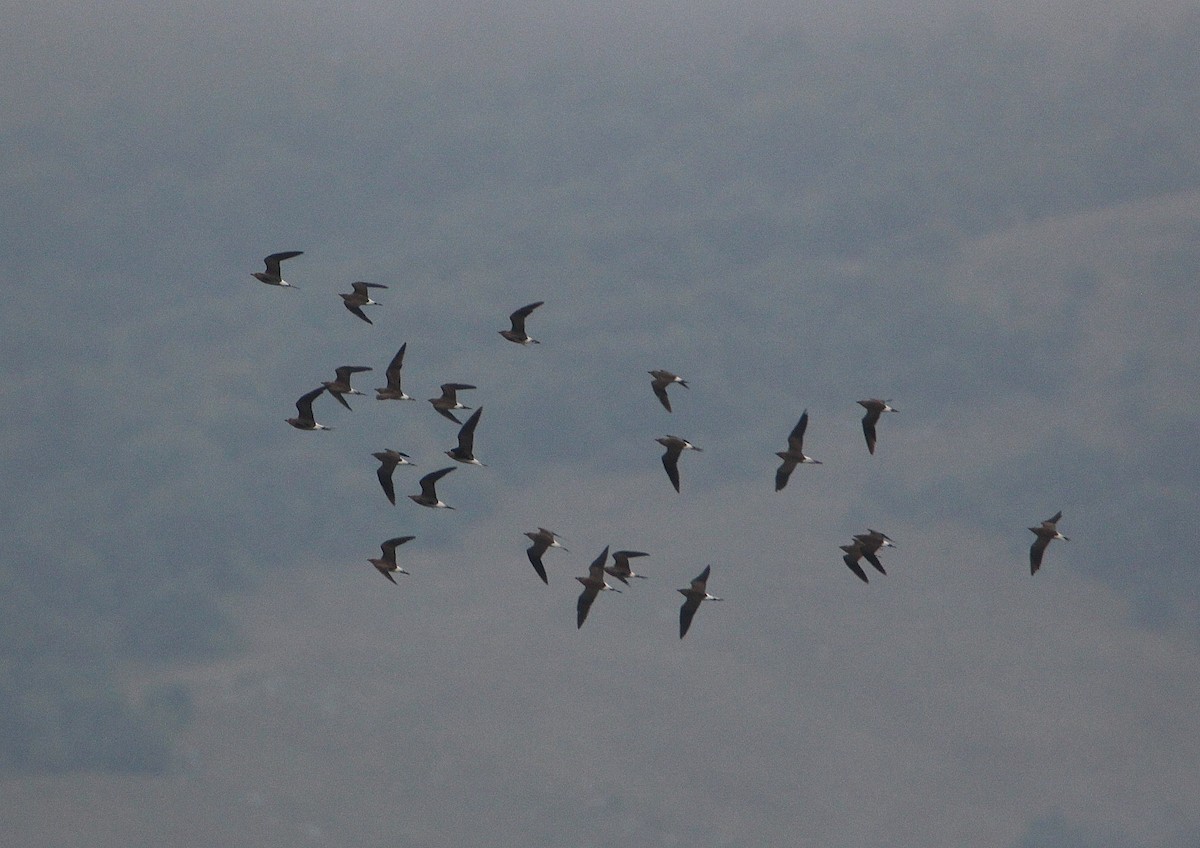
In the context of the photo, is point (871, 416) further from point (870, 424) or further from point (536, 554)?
point (536, 554)

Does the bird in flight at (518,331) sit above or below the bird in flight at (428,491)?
above

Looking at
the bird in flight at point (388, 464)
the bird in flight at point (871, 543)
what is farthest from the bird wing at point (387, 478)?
the bird in flight at point (871, 543)

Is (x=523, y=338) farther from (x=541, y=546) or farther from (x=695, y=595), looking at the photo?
(x=695, y=595)

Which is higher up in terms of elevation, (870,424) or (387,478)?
(870,424)

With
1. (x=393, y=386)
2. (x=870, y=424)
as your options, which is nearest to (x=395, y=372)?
(x=393, y=386)

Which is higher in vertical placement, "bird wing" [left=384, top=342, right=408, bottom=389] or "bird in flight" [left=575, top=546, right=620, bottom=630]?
"bird wing" [left=384, top=342, right=408, bottom=389]

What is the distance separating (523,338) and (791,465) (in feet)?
44.4

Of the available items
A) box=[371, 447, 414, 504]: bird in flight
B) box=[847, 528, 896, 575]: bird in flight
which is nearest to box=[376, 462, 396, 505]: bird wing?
box=[371, 447, 414, 504]: bird in flight

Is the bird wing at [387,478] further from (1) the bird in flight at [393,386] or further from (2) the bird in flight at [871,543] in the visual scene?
(2) the bird in flight at [871,543]

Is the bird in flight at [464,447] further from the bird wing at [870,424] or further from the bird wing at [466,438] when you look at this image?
the bird wing at [870,424]

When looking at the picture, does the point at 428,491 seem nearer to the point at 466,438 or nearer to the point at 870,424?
the point at 466,438

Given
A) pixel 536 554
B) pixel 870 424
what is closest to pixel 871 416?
pixel 870 424

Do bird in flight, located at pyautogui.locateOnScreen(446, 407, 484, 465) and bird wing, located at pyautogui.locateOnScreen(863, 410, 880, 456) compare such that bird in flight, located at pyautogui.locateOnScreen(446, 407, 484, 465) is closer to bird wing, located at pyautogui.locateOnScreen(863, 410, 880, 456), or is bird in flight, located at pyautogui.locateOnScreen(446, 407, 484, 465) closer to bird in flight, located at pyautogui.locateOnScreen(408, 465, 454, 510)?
bird in flight, located at pyautogui.locateOnScreen(408, 465, 454, 510)

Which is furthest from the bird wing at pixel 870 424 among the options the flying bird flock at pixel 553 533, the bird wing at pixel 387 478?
the bird wing at pixel 387 478
